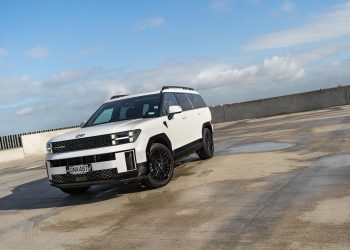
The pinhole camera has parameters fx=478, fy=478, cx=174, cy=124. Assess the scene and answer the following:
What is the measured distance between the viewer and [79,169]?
314 inches

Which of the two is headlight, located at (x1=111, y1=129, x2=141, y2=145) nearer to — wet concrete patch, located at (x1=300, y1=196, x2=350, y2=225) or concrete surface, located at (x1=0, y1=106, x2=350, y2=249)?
concrete surface, located at (x1=0, y1=106, x2=350, y2=249)

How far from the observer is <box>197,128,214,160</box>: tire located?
11.5 metres

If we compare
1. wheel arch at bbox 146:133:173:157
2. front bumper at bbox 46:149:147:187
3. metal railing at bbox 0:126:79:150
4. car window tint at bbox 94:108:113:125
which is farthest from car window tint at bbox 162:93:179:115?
metal railing at bbox 0:126:79:150

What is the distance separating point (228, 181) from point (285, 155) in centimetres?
286

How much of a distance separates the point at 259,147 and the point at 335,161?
3.88 meters

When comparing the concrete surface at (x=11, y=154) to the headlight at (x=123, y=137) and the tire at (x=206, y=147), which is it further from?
the headlight at (x=123, y=137)

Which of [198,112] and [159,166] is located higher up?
[198,112]

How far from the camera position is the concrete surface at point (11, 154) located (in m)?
24.8

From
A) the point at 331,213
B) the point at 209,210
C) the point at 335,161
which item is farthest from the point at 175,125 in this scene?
the point at 331,213

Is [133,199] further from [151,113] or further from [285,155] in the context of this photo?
[285,155]

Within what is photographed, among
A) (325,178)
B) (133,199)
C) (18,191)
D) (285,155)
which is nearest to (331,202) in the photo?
(325,178)

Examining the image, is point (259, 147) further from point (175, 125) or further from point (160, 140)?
point (160, 140)

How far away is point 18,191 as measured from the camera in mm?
10898

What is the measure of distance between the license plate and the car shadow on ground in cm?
67
